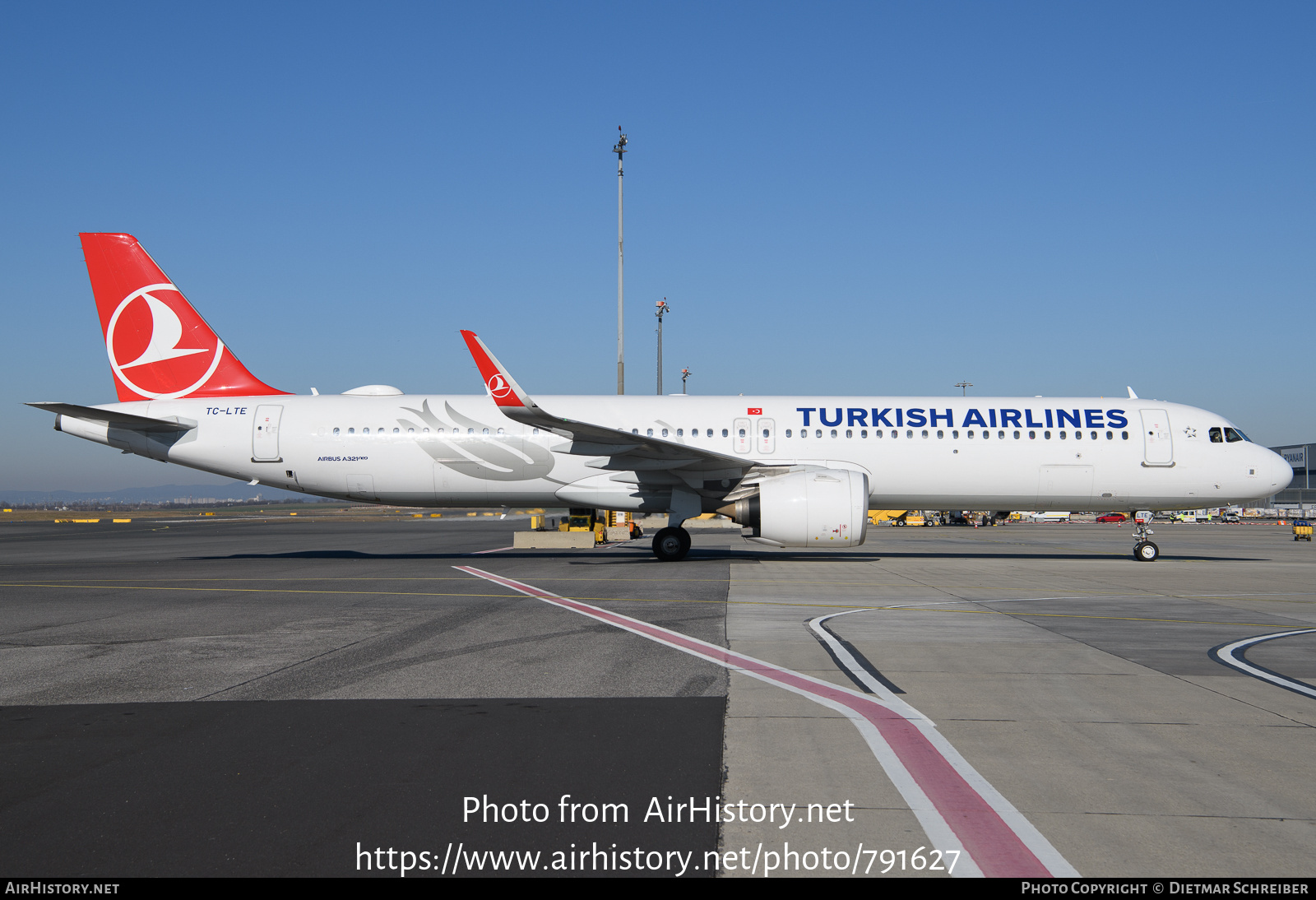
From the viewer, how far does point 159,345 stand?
21453mm

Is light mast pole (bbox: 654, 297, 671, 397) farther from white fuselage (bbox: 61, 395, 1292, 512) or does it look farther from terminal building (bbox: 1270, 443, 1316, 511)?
terminal building (bbox: 1270, 443, 1316, 511)

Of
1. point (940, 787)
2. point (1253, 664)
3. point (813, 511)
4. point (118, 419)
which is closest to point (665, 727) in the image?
point (940, 787)

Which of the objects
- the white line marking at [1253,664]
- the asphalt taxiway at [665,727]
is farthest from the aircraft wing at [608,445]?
the white line marking at [1253,664]

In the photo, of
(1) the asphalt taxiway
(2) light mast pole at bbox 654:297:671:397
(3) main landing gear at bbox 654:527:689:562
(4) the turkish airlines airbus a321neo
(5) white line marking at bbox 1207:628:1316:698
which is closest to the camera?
(1) the asphalt taxiway

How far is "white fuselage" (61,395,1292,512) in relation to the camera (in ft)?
67.5

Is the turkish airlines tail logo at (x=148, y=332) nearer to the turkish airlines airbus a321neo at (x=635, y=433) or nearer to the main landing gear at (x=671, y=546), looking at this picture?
the turkish airlines airbus a321neo at (x=635, y=433)

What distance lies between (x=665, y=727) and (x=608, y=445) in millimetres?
13889

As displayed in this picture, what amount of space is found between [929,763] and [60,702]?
616 cm

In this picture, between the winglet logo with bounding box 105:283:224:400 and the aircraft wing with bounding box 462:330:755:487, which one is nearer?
the aircraft wing with bounding box 462:330:755:487

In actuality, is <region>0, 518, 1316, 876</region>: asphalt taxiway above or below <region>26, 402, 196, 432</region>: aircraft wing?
below

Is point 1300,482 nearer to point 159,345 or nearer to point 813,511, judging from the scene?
point 813,511

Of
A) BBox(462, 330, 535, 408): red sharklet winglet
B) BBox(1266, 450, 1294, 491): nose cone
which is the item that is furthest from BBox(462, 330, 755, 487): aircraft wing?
BBox(1266, 450, 1294, 491): nose cone

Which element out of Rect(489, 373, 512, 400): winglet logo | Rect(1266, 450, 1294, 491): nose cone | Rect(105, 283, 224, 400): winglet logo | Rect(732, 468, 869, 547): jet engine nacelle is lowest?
Rect(732, 468, 869, 547): jet engine nacelle

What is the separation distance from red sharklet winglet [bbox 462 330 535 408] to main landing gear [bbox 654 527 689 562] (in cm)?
477
